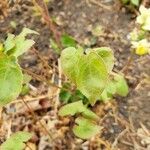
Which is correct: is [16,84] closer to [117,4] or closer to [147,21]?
[147,21]

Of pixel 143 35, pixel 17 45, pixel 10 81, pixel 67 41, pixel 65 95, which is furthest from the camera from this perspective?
pixel 67 41

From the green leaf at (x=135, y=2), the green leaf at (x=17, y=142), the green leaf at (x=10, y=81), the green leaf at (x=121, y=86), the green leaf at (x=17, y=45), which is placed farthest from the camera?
the green leaf at (x=135, y=2)

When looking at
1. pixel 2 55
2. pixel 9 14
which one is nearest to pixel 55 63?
pixel 9 14

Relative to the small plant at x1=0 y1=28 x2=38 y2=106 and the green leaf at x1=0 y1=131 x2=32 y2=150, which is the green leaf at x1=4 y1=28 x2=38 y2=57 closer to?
the small plant at x1=0 y1=28 x2=38 y2=106

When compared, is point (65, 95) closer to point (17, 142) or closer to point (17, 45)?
point (17, 142)

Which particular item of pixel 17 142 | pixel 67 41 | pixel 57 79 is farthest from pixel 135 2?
pixel 17 142

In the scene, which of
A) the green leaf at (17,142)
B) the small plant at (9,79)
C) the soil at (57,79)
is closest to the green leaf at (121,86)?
the soil at (57,79)

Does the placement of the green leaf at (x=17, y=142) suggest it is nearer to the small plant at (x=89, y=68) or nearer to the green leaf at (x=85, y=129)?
the green leaf at (x=85, y=129)
